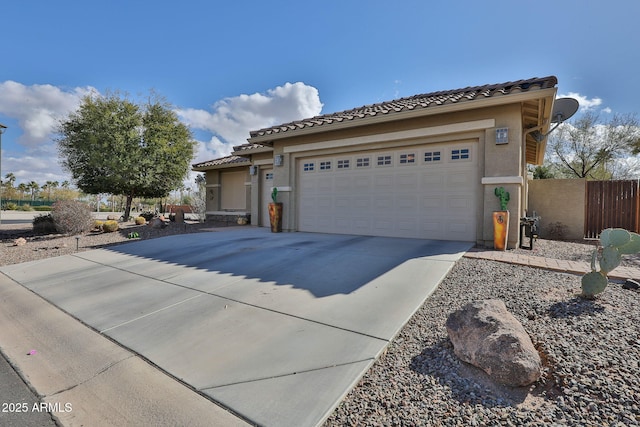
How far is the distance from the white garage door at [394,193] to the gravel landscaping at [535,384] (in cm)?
395

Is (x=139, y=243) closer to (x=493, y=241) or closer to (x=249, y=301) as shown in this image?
(x=249, y=301)

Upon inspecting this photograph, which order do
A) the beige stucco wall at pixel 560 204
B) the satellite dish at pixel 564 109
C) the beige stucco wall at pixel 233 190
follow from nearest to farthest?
the satellite dish at pixel 564 109 < the beige stucco wall at pixel 560 204 < the beige stucco wall at pixel 233 190

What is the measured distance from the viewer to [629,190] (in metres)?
9.47

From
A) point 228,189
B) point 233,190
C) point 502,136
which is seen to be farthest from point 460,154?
point 228,189

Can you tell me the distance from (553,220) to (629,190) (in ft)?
7.71

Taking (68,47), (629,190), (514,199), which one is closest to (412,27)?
(514,199)

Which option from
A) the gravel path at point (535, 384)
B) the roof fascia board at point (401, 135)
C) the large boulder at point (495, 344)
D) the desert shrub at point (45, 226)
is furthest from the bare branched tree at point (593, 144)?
the desert shrub at point (45, 226)

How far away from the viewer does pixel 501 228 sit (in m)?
6.38

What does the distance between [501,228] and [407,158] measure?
2964mm

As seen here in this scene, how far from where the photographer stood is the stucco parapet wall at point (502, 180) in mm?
6418

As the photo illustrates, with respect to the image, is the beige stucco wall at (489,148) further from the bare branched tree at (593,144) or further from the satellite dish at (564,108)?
the bare branched tree at (593,144)

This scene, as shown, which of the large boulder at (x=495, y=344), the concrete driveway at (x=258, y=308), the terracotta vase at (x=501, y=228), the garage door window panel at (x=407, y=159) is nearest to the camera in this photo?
the large boulder at (x=495, y=344)

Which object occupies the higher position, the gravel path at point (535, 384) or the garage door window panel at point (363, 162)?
the garage door window panel at point (363, 162)

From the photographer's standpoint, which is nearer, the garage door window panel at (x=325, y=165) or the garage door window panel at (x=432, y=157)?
the garage door window panel at (x=432, y=157)
